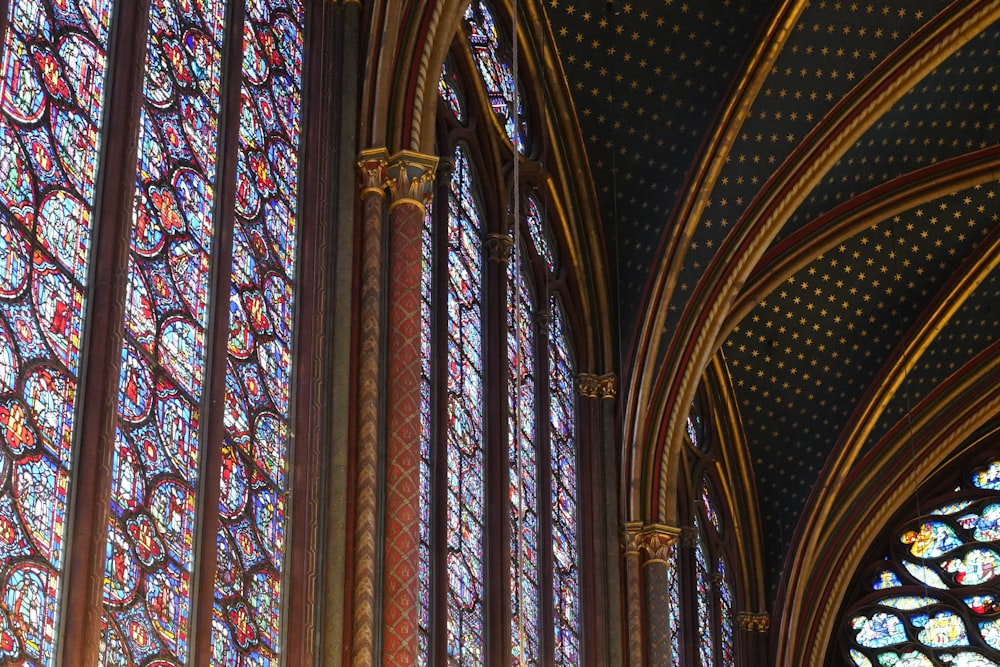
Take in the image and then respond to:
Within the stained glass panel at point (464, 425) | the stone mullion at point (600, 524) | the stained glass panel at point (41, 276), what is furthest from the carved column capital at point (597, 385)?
the stained glass panel at point (41, 276)

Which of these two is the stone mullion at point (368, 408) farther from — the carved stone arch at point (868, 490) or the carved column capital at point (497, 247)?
the carved stone arch at point (868, 490)

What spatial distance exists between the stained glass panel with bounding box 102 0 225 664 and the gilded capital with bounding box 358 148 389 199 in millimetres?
1645

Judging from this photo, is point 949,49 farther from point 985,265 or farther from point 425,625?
point 425,625

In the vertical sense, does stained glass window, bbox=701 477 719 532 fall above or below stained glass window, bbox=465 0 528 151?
below

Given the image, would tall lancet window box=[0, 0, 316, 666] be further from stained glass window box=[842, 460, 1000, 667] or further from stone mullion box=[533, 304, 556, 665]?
stained glass window box=[842, 460, 1000, 667]

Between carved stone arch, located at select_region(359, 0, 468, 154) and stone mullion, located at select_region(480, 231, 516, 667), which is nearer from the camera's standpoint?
carved stone arch, located at select_region(359, 0, 468, 154)

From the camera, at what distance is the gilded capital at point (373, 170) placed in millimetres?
13297

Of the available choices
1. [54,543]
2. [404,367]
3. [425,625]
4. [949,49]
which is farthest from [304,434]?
[949,49]

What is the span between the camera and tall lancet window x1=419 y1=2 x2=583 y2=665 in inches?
546

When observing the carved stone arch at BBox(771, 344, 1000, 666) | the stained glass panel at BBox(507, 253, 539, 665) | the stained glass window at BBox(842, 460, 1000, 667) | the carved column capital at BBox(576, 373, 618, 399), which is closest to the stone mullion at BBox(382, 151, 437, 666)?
the stained glass panel at BBox(507, 253, 539, 665)

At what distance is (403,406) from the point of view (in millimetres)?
12641

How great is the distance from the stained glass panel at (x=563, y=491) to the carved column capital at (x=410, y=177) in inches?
156

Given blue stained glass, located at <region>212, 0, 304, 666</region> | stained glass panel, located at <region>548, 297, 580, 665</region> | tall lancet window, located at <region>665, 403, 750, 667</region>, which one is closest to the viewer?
blue stained glass, located at <region>212, 0, 304, 666</region>

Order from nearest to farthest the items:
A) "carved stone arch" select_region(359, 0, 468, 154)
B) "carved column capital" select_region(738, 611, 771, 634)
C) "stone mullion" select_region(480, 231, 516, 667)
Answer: "carved stone arch" select_region(359, 0, 468, 154) < "stone mullion" select_region(480, 231, 516, 667) < "carved column capital" select_region(738, 611, 771, 634)
